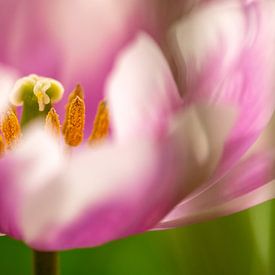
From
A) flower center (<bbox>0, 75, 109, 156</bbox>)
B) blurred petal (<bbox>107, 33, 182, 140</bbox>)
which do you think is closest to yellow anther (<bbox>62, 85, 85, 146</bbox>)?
flower center (<bbox>0, 75, 109, 156</bbox>)

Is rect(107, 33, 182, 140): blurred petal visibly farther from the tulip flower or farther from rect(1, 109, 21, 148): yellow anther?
rect(1, 109, 21, 148): yellow anther

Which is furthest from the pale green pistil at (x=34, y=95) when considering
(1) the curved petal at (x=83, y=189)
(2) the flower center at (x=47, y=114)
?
(1) the curved petal at (x=83, y=189)

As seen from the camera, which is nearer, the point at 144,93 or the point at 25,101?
the point at 144,93

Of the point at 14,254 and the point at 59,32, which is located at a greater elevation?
the point at 59,32

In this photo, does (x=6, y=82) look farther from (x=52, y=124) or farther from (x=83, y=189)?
(x=83, y=189)

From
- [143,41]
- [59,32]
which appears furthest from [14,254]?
[143,41]

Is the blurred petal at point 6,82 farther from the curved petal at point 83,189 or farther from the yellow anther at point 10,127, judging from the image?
the curved petal at point 83,189

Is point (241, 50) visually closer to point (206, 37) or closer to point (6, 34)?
point (206, 37)
